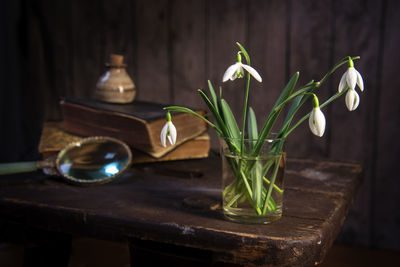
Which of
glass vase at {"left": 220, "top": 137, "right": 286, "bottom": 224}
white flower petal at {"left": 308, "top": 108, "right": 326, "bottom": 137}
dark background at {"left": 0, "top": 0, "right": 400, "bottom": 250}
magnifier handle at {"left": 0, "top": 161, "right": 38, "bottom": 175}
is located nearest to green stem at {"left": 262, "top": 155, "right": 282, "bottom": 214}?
glass vase at {"left": 220, "top": 137, "right": 286, "bottom": 224}

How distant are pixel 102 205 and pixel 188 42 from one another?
3.11ft

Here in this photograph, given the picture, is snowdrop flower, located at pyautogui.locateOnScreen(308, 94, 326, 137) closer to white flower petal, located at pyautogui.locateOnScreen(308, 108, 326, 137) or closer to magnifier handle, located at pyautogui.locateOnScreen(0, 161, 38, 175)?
white flower petal, located at pyautogui.locateOnScreen(308, 108, 326, 137)

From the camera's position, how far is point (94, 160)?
0.87 metres

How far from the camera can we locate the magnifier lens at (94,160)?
847mm

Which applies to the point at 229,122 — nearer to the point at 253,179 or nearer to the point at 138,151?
the point at 253,179

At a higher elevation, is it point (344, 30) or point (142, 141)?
point (344, 30)

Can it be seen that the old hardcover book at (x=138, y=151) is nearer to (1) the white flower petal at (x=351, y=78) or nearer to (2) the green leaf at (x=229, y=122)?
(2) the green leaf at (x=229, y=122)

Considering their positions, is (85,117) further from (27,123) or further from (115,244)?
(27,123)

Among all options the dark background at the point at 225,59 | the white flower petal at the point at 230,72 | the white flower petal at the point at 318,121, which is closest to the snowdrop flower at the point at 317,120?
the white flower petal at the point at 318,121

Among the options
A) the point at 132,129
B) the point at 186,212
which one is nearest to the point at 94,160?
the point at 132,129

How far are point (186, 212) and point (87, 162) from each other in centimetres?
29

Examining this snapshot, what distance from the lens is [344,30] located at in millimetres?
1316

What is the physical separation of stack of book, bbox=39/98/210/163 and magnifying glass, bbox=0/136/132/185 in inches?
2.8

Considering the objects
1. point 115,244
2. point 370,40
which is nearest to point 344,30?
point 370,40
